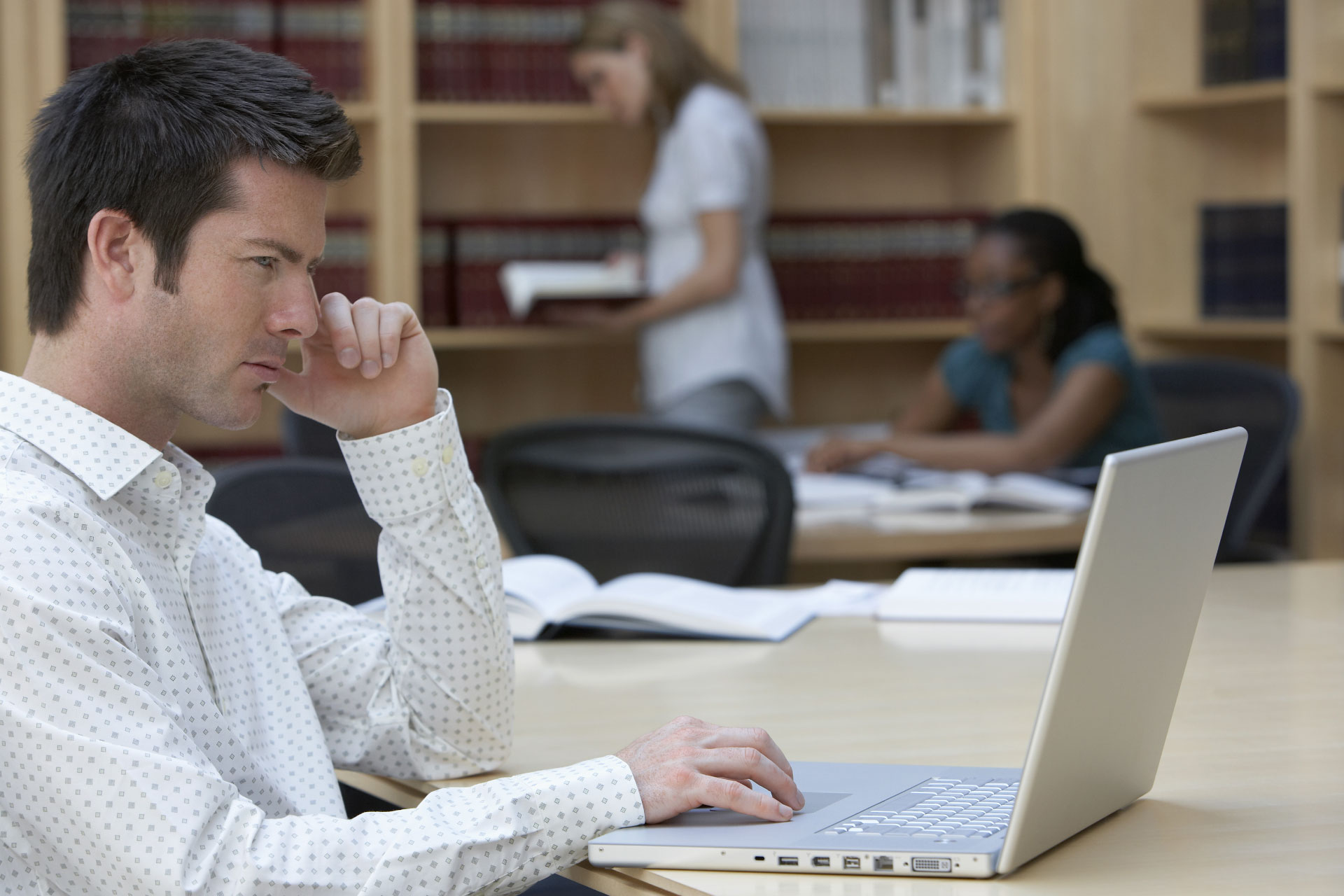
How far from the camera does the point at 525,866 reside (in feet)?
3.25

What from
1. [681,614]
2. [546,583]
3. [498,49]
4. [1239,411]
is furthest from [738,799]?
[498,49]

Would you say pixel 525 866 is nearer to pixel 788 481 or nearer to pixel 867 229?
pixel 788 481

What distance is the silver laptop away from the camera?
86cm

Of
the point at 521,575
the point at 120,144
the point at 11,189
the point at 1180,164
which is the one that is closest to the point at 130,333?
the point at 120,144

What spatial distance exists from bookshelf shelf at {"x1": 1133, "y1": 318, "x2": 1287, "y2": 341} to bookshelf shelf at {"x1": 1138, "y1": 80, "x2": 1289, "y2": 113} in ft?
1.79

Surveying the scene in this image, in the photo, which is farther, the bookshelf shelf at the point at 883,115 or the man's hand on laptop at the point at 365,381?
the bookshelf shelf at the point at 883,115

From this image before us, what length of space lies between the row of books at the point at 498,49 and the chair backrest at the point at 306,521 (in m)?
2.24

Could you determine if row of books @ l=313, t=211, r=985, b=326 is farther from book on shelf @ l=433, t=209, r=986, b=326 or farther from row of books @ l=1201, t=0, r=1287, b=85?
row of books @ l=1201, t=0, r=1287, b=85

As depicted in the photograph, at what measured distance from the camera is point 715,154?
350 cm

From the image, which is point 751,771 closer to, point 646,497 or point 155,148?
point 155,148

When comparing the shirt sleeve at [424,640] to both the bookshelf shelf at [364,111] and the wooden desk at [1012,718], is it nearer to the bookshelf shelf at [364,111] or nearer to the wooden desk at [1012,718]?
the wooden desk at [1012,718]

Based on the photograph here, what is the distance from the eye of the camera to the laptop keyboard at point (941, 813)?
→ 3.16 ft

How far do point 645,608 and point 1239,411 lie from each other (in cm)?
203

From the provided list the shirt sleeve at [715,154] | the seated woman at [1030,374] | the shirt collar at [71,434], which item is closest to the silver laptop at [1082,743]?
the shirt collar at [71,434]
